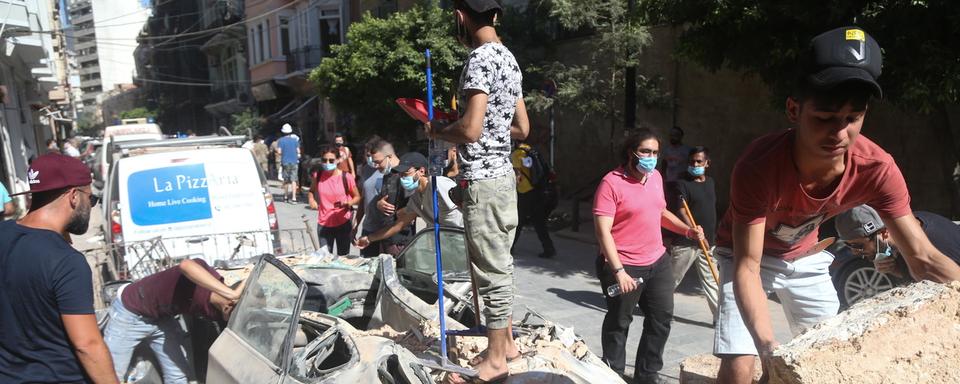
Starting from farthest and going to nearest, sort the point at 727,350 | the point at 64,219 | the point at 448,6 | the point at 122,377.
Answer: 1. the point at 448,6
2. the point at 122,377
3. the point at 64,219
4. the point at 727,350

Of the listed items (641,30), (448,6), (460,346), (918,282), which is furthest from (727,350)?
(448,6)

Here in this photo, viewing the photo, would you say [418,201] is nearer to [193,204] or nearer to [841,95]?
[193,204]

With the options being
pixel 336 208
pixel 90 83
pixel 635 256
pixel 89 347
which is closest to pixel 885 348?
pixel 635 256

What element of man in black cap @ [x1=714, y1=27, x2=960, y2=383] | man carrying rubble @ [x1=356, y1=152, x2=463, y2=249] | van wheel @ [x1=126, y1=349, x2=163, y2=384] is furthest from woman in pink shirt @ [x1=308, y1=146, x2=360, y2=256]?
man in black cap @ [x1=714, y1=27, x2=960, y2=383]

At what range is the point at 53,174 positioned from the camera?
289 cm

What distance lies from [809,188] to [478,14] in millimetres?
1658

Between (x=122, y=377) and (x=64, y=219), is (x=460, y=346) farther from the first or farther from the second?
(x=122, y=377)

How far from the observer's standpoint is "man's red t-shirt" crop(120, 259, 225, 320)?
14.1 ft

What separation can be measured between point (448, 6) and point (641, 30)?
26.1 feet

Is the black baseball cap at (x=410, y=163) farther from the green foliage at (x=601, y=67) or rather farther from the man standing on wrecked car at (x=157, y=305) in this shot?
the green foliage at (x=601, y=67)

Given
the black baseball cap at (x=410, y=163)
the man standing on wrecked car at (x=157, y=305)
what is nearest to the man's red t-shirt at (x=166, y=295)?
the man standing on wrecked car at (x=157, y=305)

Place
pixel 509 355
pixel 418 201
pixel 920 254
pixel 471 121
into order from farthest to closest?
1. pixel 418 201
2. pixel 509 355
3. pixel 471 121
4. pixel 920 254

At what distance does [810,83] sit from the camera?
6.44 feet

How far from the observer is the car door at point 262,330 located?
327 centimetres
